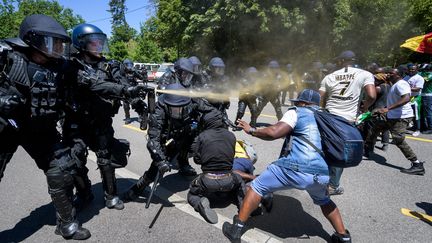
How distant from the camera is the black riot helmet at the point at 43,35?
2664 mm

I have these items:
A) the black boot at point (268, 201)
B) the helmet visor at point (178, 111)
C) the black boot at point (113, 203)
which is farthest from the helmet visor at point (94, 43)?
the black boot at point (268, 201)

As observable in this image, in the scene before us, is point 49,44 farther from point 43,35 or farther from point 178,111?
point 178,111

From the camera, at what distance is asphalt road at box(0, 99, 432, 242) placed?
3.16 meters

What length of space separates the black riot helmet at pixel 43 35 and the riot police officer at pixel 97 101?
13.3 inches

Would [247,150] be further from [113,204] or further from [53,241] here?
[53,241]

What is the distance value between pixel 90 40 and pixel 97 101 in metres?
0.70

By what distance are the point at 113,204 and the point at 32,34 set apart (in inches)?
83.3

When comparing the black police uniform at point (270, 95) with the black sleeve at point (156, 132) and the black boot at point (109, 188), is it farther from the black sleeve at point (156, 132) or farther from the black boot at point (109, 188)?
the black boot at point (109, 188)

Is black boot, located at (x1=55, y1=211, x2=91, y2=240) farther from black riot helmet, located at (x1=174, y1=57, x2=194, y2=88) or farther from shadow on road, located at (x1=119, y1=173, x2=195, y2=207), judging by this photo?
black riot helmet, located at (x1=174, y1=57, x2=194, y2=88)

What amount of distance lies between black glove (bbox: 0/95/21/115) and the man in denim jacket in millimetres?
2174

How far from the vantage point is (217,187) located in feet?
11.5

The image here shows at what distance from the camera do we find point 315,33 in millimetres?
21891

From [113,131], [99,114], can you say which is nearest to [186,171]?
[113,131]

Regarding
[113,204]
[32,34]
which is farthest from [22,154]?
[32,34]
